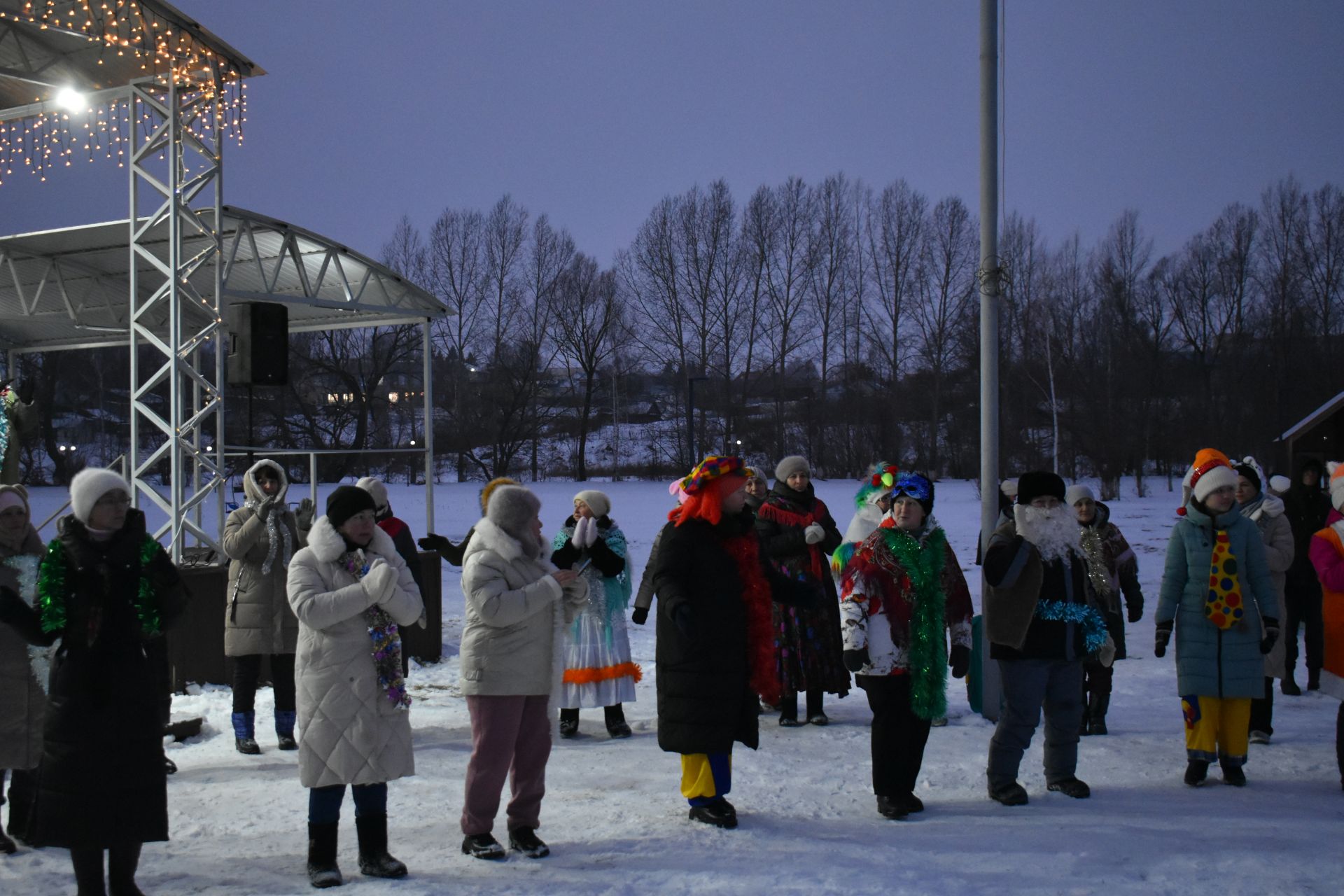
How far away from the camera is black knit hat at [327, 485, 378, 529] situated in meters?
4.21

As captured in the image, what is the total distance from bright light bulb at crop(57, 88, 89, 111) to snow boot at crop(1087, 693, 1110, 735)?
9217mm

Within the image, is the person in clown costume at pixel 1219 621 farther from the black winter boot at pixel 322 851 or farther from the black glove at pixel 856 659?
the black winter boot at pixel 322 851

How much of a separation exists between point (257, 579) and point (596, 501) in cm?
213

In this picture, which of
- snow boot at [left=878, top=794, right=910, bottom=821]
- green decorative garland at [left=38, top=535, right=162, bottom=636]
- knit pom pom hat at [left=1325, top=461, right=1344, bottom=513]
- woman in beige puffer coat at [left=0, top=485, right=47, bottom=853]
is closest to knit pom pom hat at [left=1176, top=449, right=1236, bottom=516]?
knit pom pom hat at [left=1325, top=461, right=1344, bottom=513]

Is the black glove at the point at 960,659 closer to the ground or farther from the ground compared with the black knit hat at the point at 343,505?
closer to the ground

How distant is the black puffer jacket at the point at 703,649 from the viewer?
4.73 meters

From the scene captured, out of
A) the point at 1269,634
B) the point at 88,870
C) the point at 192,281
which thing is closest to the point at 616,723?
the point at 88,870

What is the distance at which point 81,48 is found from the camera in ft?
29.0

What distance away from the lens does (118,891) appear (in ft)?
12.4

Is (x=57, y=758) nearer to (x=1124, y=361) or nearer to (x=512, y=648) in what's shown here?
(x=512, y=648)

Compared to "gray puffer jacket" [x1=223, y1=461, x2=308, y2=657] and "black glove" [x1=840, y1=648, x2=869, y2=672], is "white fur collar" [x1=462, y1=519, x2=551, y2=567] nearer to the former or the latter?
"black glove" [x1=840, y1=648, x2=869, y2=672]

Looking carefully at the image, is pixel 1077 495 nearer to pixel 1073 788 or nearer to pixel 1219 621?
pixel 1219 621

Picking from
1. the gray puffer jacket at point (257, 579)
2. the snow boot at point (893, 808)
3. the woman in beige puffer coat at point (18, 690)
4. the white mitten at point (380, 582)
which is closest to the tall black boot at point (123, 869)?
the woman in beige puffer coat at point (18, 690)

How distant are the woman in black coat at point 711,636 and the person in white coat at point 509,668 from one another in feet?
1.72
